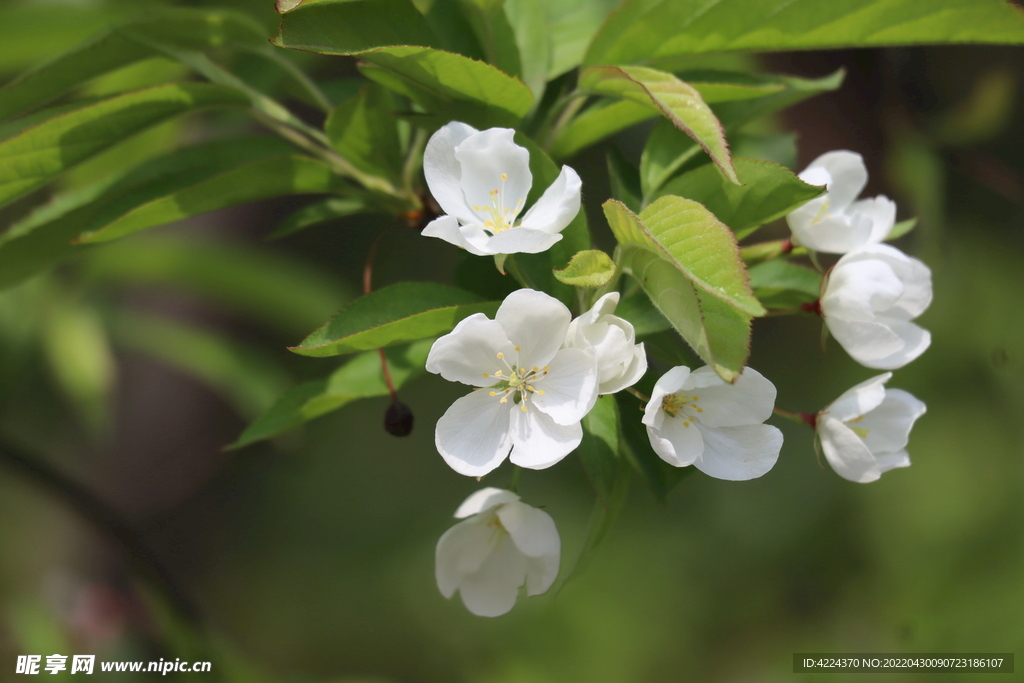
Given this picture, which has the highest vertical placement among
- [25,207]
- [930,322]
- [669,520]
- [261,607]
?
[25,207]

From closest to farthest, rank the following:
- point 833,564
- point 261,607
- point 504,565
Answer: point 504,565
point 833,564
point 261,607

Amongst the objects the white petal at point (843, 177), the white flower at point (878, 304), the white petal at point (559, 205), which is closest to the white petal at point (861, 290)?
the white flower at point (878, 304)

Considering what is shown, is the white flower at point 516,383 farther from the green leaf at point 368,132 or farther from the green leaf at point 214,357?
the green leaf at point 214,357

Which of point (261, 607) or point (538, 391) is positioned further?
point (261, 607)

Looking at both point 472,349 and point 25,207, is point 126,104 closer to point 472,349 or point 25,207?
point 472,349

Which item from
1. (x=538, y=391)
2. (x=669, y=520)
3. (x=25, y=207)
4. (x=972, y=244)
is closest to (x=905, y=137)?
(x=972, y=244)

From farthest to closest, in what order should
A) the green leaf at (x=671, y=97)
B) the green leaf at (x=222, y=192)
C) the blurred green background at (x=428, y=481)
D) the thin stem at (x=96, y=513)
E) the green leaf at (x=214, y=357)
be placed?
the green leaf at (x=214, y=357) < the blurred green background at (x=428, y=481) < the thin stem at (x=96, y=513) < the green leaf at (x=222, y=192) < the green leaf at (x=671, y=97)

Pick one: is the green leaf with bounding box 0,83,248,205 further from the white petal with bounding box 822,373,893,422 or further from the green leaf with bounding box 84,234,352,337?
the green leaf with bounding box 84,234,352,337
